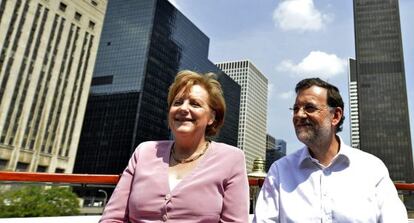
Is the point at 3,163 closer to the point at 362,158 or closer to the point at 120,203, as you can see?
the point at 120,203

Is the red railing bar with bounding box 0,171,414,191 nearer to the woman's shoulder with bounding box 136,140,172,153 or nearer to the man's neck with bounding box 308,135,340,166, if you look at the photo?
the woman's shoulder with bounding box 136,140,172,153

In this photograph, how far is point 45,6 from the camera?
159ft

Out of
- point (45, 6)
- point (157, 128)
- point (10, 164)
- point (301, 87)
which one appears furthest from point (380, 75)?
point (301, 87)

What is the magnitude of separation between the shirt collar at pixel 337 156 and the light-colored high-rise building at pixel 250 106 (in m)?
138

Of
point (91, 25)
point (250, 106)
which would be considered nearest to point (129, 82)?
point (91, 25)

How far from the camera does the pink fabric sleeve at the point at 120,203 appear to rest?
202cm

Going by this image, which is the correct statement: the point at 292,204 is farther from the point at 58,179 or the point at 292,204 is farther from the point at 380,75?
the point at 380,75

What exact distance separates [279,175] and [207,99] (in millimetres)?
786

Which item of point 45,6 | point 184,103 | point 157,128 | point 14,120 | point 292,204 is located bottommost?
point 292,204

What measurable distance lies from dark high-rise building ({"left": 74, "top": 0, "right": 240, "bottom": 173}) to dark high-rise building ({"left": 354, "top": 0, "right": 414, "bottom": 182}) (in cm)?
5612

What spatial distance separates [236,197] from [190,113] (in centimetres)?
66

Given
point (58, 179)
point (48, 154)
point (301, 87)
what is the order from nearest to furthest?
point (301, 87)
point (58, 179)
point (48, 154)

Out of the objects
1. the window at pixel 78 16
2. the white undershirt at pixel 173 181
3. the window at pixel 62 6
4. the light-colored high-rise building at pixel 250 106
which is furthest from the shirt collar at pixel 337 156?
the light-colored high-rise building at pixel 250 106

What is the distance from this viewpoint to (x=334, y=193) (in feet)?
6.85
